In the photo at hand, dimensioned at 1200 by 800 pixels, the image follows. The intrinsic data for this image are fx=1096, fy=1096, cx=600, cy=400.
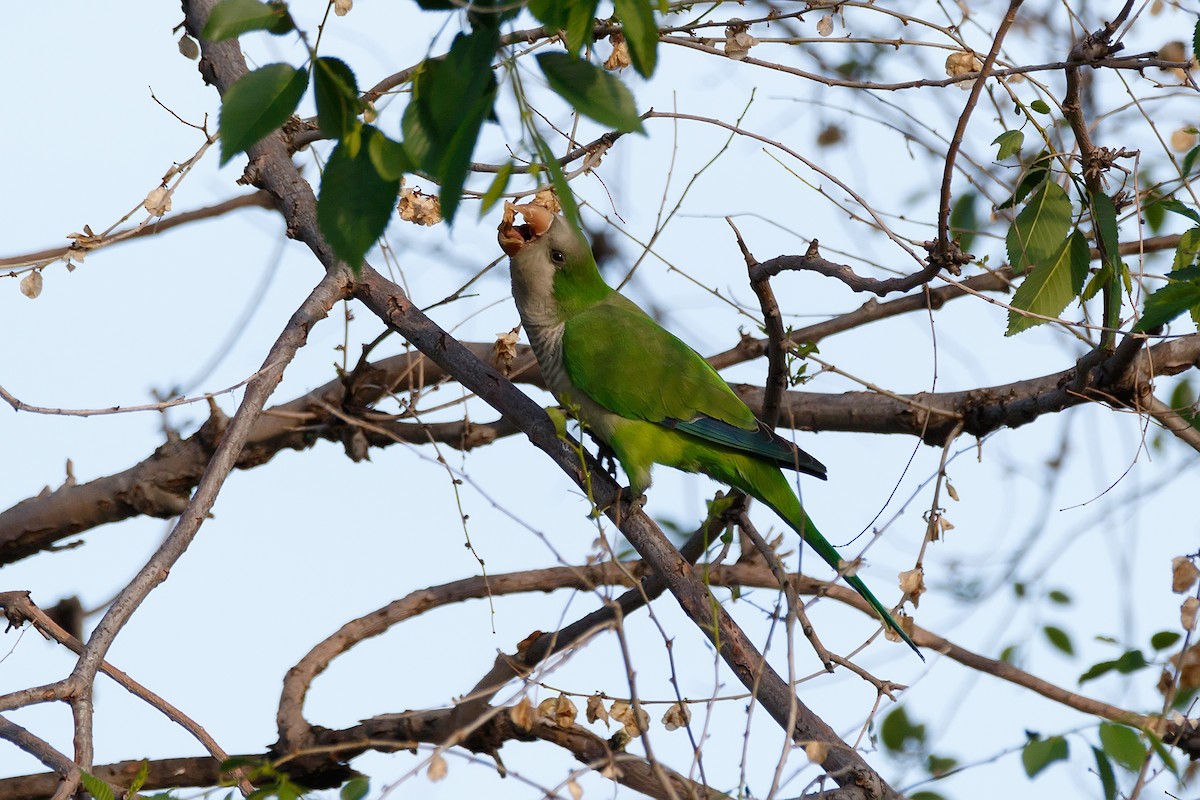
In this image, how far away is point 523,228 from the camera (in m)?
4.40

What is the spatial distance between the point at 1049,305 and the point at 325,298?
2115 mm

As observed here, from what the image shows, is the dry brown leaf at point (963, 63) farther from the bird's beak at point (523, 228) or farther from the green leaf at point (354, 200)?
the green leaf at point (354, 200)

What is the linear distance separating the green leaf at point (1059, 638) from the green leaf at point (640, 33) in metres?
3.32

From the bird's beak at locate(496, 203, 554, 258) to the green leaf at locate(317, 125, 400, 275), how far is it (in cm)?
267

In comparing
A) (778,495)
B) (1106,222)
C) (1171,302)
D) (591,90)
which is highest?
(778,495)

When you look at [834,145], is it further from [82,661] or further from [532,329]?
[82,661]

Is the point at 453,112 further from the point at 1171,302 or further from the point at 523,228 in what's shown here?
the point at 523,228

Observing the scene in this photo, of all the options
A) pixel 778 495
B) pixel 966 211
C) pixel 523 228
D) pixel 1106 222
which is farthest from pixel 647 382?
pixel 966 211

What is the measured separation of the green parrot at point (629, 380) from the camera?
4148mm

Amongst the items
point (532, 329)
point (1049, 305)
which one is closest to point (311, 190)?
point (532, 329)

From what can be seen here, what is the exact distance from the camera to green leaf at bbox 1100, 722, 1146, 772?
2027 millimetres

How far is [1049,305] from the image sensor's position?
2.97 meters

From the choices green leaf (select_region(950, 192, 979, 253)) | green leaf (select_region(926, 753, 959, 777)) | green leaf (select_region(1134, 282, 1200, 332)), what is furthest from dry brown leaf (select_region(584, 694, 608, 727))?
green leaf (select_region(950, 192, 979, 253))

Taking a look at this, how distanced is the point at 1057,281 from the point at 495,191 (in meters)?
2.06
